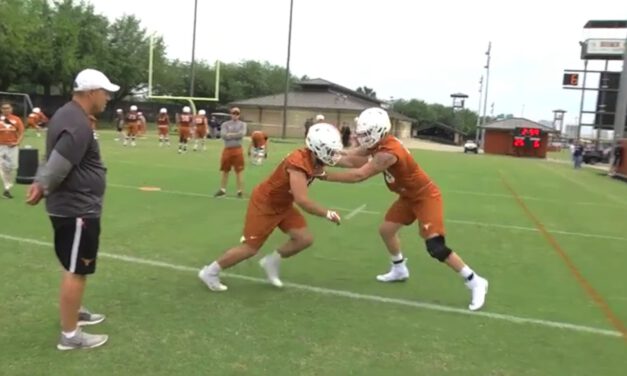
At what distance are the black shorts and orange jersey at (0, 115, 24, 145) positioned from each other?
26.9 feet

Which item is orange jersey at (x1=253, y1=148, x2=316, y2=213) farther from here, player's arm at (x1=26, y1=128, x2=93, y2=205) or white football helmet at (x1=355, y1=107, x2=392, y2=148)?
player's arm at (x1=26, y1=128, x2=93, y2=205)

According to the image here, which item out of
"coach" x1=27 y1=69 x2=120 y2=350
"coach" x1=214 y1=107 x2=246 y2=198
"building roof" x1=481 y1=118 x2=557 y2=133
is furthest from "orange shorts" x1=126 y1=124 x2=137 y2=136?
"building roof" x1=481 y1=118 x2=557 y2=133

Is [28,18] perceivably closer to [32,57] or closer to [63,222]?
[32,57]

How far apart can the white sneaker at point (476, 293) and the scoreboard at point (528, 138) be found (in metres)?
57.6

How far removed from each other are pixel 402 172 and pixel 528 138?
57.9m

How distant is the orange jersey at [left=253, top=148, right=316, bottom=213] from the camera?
212 inches

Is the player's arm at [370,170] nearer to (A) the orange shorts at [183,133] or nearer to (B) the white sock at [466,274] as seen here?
(B) the white sock at [466,274]

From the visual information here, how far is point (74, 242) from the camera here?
4176mm

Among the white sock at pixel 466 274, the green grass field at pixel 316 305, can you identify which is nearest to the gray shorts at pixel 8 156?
the green grass field at pixel 316 305

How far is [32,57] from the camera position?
5697cm

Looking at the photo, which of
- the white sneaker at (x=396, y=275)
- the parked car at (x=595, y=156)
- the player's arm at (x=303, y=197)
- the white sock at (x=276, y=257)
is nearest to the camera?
the player's arm at (x=303, y=197)

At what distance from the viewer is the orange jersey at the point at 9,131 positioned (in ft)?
37.2

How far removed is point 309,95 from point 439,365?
243 ft

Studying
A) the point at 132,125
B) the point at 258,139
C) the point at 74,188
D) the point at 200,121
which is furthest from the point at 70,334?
the point at 132,125
